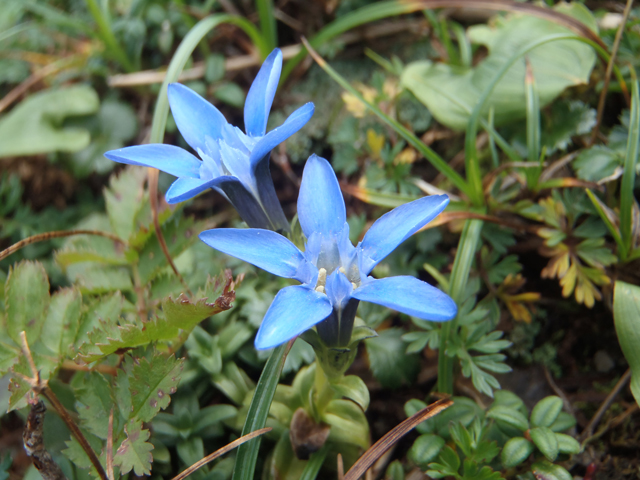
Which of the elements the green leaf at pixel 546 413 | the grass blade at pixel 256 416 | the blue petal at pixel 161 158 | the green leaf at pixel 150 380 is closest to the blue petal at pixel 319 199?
the blue petal at pixel 161 158

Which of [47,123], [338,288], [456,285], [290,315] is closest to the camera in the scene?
[290,315]

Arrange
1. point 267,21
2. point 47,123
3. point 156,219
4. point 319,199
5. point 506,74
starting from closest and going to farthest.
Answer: point 319,199, point 156,219, point 506,74, point 267,21, point 47,123

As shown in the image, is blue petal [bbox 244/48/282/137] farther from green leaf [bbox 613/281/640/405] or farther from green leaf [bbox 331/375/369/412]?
green leaf [bbox 613/281/640/405]

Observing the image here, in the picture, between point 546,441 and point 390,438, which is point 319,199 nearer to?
point 390,438

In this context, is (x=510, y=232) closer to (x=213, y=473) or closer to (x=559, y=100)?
(x=559, y=100)

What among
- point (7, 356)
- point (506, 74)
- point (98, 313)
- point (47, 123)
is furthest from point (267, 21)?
point (7, 356)

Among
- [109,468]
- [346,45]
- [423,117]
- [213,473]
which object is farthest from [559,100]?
[109,468]

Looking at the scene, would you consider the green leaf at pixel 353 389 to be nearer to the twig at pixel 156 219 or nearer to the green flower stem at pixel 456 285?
the green flower stem at pixel 456 285

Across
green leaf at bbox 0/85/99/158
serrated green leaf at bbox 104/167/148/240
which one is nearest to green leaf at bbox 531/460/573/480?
serrated green leaf at bbox 104/167/148/240
